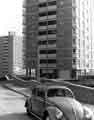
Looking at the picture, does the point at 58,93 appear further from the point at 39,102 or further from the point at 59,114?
the point at 59,114

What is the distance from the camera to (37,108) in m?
10.2

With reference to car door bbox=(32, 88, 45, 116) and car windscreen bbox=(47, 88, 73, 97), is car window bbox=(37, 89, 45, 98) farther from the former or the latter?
car windscreen bbox=(47, 88, 73, 97)

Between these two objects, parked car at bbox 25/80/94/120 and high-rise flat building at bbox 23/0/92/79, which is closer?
parked car at bbox 25/80/94/120

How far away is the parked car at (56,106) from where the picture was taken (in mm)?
8297

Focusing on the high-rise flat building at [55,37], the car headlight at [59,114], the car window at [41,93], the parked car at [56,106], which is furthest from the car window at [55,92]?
the high-rise flat building at [55,37]

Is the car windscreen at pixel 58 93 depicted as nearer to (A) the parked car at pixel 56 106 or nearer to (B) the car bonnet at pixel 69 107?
(A) the parked car at pixel 56 106

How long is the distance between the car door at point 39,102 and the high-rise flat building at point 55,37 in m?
63.2

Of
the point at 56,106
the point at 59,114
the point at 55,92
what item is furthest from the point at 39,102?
the point at 59,114

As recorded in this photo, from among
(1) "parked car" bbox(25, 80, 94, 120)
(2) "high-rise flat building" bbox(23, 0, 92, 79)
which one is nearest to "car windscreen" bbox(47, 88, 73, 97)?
(1) "parked car" bbox(25, 80, 94, 120)

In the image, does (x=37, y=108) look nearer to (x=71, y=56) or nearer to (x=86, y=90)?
(x=86, y=90)

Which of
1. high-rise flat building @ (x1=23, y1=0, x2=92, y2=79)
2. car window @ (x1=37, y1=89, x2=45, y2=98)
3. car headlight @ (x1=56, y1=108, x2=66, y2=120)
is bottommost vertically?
car headlight @ (x1=56, y1=108, x2=66, y2=120)

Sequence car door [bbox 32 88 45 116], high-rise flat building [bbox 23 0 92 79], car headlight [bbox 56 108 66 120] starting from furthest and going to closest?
high-rise flat building [bbox 23 0 92 79] → car door [bbox 32 88 45 116] → car headlight [bbox 56 108 66 120]

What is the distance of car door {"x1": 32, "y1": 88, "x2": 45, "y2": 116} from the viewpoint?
9602mm

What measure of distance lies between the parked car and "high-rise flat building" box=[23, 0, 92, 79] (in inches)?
2501
